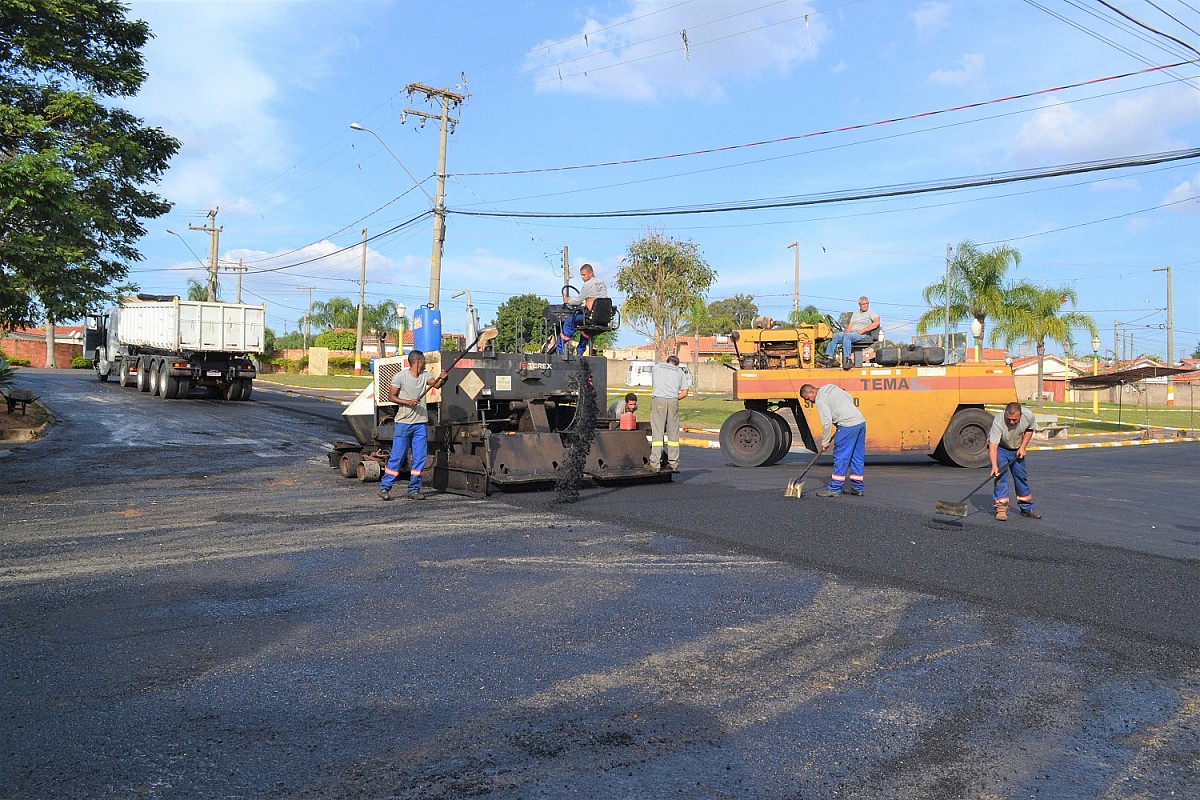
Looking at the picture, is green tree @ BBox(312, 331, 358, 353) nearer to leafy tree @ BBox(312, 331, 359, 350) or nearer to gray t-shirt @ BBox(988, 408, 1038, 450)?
leafy tree @ BBox(312, 331, 359, 350)

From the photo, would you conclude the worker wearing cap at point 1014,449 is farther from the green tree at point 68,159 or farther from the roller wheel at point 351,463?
the green tree at point 68,159

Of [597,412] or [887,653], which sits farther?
[597,412]

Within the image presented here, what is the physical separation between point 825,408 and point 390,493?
5073 millimetres

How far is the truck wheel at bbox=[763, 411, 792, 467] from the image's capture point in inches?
575

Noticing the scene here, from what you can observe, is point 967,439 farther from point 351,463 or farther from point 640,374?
point 640,374

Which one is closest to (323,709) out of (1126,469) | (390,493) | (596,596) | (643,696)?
(643,696)

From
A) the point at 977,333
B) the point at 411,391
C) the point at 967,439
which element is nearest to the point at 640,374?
the point at 977,333

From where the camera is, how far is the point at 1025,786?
3424mm

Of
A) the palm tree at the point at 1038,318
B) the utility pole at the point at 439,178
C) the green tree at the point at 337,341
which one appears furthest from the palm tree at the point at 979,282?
the green tree at the point at 337,341

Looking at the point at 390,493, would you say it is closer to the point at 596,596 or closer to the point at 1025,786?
the point at 596,596

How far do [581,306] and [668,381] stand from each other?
1731 millimetres

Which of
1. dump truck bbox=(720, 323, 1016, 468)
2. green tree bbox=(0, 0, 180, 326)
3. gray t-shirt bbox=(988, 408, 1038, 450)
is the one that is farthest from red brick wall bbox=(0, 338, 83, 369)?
gray t-shirt bbox=(988, 408, 1038, 450)

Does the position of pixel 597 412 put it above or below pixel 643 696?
above

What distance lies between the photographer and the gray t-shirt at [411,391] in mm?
10125
